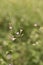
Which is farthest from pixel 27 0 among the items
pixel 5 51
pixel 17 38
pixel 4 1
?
pixel 5 51

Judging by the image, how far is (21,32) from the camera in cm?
399

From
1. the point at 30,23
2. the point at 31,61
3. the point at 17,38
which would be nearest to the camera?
the point at 31,61

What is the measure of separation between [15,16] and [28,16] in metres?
0.20

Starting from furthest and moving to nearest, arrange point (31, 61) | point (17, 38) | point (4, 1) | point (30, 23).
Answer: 1. point (4, 1)
2. point (30, 23)
3. point (17, 38)
4. point (31, 61)

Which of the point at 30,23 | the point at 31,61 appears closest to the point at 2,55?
the point at 31,61

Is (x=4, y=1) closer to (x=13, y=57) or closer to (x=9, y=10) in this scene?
(x=9, y=10)

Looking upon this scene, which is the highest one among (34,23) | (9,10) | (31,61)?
(9,10)

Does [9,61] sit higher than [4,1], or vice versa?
[4,1]

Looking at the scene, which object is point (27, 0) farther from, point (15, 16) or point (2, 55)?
point (2, 55)

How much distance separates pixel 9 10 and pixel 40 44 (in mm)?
906

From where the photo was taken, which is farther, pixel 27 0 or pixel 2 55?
pixel 27 0

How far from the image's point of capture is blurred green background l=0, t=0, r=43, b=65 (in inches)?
143

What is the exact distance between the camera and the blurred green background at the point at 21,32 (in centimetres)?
362

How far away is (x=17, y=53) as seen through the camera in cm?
372
